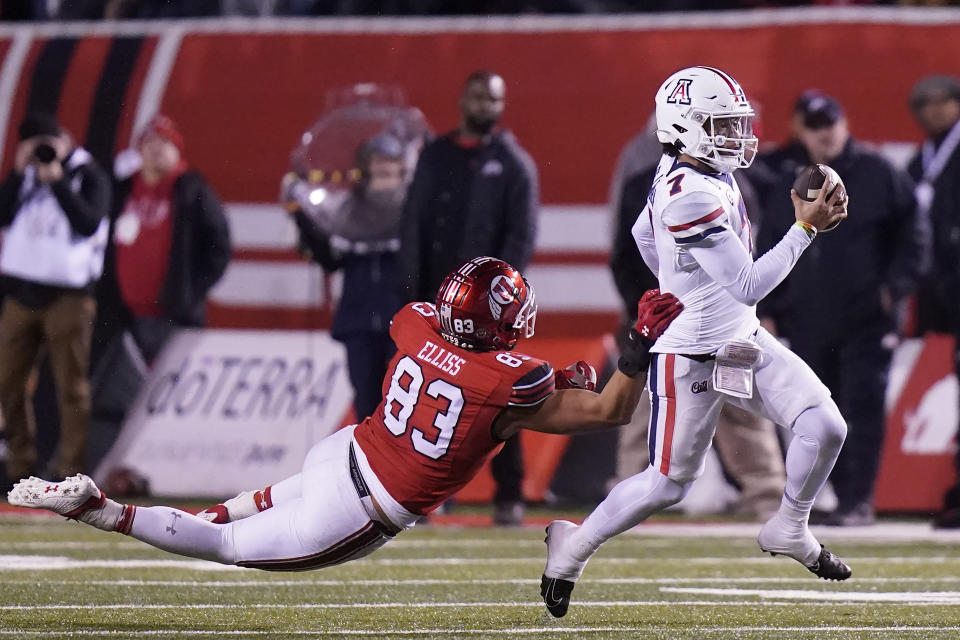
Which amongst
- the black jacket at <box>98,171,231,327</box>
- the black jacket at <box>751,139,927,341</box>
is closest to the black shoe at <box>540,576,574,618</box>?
the black jacket at <box>751,139,927,341</box>

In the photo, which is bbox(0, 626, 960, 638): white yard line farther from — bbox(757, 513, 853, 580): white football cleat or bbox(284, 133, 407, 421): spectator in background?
bbox(284, 133, 407, 421): spectator in background

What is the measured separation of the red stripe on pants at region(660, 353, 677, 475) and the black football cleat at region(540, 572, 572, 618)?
0.42 meters

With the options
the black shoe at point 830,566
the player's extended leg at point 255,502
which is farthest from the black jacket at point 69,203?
the black shoe at point 830,566

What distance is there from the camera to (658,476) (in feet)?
16.9

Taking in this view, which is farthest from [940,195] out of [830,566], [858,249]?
[830,566]

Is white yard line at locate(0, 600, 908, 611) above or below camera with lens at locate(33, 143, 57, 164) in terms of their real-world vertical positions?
below

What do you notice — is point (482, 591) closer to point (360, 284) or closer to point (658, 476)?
point (658, 476)

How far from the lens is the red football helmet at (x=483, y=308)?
4.76 meters

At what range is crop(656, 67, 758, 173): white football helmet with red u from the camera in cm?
538

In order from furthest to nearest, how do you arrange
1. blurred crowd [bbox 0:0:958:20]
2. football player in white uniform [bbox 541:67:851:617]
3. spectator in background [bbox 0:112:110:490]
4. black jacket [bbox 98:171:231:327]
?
1. blurred crowd [bbox 0:0:958:20]
2. black jacket [bbox 98:171:231:327]
3. spectator in background [bbox 0:112:110:490]
4. football player in white uniform [bbox 541:67:851:617]

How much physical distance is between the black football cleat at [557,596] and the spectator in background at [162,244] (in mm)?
4475

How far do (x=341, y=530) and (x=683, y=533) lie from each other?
3442mm

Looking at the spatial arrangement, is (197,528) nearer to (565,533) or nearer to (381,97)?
(565,533)

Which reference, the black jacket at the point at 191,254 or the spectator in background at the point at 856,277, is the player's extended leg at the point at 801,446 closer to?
the spectator in background at the point at 856,277
